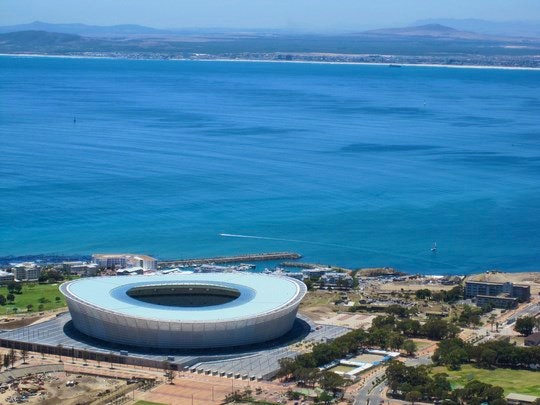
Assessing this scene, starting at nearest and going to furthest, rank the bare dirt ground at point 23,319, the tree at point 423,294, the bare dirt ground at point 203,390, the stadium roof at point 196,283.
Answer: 1. the bare dirt ground at point 203,390
2. the stadium roof at point 196,283
3. the bare dirt ground at point 23,319
4. the tree at point 423,294

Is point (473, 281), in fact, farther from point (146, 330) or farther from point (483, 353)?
point (146, 330)

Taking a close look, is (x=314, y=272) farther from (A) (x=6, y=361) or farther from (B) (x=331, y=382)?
(A) (x=6, y=361)

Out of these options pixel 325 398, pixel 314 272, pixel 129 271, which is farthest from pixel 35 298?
pixel 325 398

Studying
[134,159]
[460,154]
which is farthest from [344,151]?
[134,159]

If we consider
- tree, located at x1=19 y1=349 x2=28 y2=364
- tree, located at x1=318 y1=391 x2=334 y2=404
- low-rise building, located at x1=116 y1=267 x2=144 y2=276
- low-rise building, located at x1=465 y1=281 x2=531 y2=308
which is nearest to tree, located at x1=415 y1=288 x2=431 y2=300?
low-rise building, located at x1=465 y1=281 x2=531 y2=308

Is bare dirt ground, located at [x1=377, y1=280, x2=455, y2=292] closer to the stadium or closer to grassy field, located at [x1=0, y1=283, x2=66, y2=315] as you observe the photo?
the stadium

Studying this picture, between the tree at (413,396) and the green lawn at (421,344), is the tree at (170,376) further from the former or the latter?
the green lawn at (421,344)

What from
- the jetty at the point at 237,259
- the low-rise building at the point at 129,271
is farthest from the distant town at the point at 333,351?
the jetty at the point at 237,259
